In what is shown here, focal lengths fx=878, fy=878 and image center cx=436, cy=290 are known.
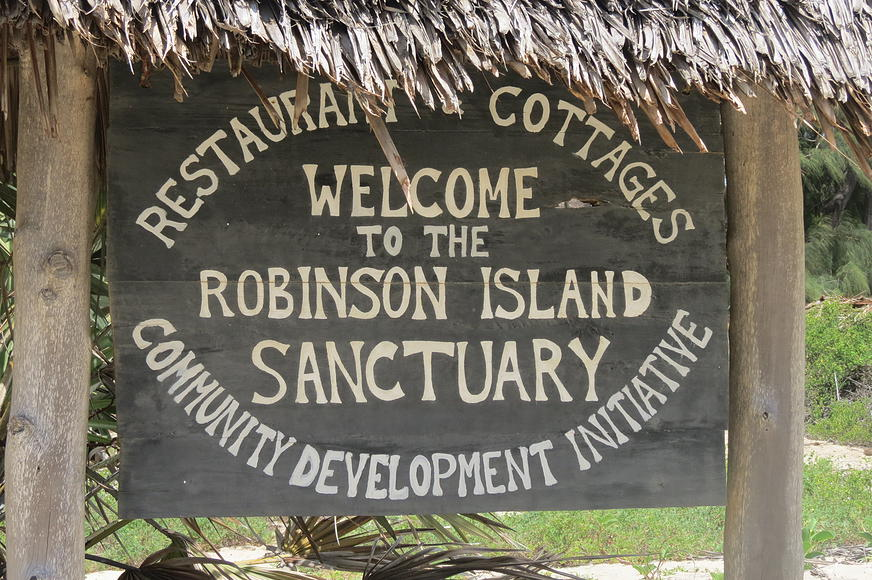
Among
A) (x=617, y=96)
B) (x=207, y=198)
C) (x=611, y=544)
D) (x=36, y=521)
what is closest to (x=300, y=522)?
(x=36, y=521)

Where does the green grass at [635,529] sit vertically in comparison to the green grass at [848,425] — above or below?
below

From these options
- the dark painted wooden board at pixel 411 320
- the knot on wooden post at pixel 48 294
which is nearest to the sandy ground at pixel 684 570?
the dark painted wooden board at pixel 411 320

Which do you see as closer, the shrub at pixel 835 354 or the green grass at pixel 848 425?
the green grass at pixel 848 425

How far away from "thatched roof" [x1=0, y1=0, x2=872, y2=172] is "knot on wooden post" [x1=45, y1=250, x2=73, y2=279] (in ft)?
1.89

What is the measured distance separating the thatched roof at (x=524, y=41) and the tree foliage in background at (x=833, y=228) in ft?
31.9

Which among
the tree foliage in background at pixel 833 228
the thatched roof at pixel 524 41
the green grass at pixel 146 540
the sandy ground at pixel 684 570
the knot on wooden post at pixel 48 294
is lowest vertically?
the sandy ground at pixel 684 570

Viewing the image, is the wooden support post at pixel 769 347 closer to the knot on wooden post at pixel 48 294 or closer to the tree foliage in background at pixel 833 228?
the knot on wooden post at pixel 48 294

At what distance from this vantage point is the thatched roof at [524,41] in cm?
211

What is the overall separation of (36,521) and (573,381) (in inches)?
63.6

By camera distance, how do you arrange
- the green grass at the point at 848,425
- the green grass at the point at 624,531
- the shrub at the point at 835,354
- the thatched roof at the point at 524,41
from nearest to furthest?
the thatched roof at the point at 524,41 < the green grass at the point at 624,531 < the green grass at the point at 848,425 < the shrub at the point at 835,354

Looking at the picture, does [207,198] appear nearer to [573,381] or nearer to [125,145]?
[125,145]

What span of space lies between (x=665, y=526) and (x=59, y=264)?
202 inches

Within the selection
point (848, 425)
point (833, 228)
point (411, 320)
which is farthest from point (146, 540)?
point (833, 228)

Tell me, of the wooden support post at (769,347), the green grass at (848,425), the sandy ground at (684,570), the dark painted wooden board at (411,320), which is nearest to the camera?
the dark painted wooden board at (411,320)
